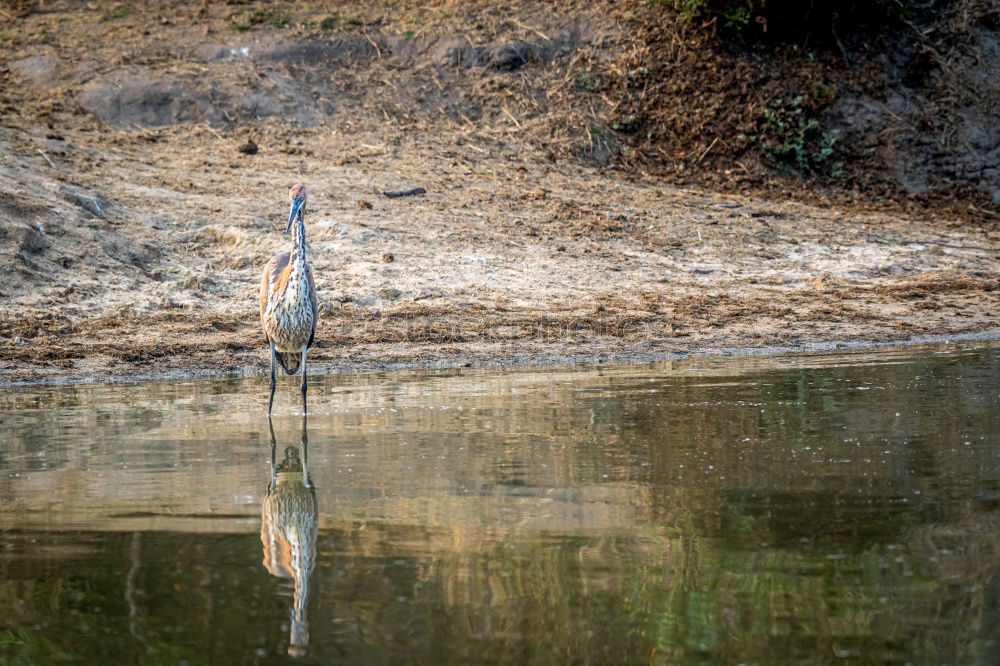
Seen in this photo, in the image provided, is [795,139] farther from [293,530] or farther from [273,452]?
[293,530]

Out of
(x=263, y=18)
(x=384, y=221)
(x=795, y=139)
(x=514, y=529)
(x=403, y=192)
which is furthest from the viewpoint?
(x=263, y=18)

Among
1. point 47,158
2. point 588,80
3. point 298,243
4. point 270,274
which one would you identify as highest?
point 588,80

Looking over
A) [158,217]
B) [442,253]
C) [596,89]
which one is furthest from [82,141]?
[596,89]

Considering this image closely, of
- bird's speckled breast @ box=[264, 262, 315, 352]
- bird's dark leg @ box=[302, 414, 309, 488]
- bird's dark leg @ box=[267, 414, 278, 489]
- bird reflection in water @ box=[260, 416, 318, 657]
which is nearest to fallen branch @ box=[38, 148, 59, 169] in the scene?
bird's speckled breast @ box=[264, 262, 315, 352]

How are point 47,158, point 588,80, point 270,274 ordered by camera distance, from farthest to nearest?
point 588,80 → point 47,158 → point 270,274

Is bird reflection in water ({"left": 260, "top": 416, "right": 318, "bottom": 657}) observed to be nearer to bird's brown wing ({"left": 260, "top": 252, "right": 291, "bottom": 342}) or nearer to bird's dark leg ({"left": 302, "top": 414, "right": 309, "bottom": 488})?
bird's dark leg ({"left": 302, "top": 414, "right": 309, "bottom": 488})

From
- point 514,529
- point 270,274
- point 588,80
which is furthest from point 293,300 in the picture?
point 588,80

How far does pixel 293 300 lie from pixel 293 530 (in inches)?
149

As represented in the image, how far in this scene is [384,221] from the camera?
48.6ft

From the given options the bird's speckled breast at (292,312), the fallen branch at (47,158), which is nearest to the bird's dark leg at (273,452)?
the bird's speckled breast at (292,312)

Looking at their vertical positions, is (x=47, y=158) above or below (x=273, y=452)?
above

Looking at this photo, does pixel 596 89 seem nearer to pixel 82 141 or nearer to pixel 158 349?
pixel 82 141

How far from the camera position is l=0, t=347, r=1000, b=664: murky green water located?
408cm

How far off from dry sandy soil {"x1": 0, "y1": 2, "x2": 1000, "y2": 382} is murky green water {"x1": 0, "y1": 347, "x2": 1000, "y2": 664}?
2790mm
